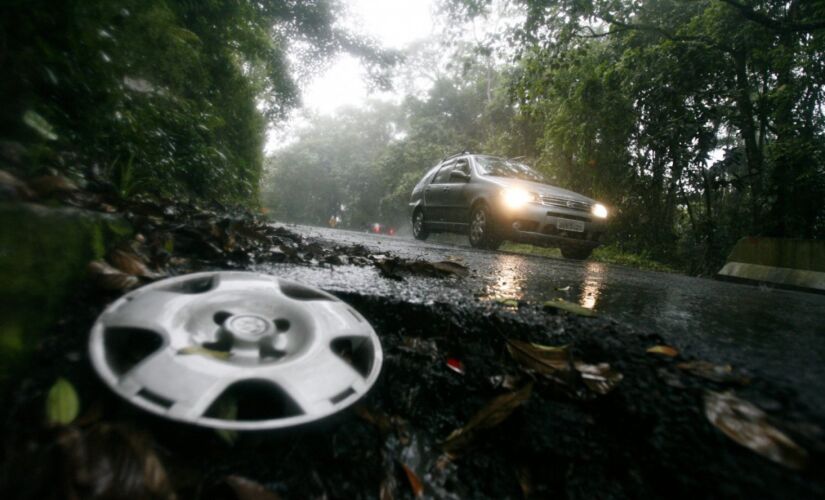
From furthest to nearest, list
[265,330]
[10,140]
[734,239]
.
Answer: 1. [734,239]
2. [10,140]
3. [265,330]

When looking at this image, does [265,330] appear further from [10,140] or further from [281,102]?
[281,102]

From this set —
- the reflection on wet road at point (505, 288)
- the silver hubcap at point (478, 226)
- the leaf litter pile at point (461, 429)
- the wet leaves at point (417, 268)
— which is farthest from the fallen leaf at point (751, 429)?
the silver hubcap at point (478, 226)

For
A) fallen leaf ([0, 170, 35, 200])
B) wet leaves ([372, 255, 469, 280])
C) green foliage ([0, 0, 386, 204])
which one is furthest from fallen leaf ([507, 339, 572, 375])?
green foliage ([0, 0, 386, 204])

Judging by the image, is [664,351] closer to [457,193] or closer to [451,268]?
[451,268]

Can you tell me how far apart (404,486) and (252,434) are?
365 mm

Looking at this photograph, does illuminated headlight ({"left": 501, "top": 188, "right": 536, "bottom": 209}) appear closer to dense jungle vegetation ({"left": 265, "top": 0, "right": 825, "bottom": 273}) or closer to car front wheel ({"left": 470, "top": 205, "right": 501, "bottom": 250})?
car front wheel ({"left": 470, "top": 205, "right": 501, "bottom": 250})

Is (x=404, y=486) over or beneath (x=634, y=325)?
beneath

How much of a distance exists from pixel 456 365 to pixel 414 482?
36cm

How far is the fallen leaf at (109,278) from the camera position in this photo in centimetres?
108

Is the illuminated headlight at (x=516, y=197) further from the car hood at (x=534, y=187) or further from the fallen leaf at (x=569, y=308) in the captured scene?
the fallen leaf at (x=569, y=308)

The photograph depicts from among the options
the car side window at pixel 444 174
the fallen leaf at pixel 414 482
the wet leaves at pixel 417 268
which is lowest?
the fallen leaf at pixel 414 482

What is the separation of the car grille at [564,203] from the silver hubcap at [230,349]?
4.74 m

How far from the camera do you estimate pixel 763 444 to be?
2.47 ft

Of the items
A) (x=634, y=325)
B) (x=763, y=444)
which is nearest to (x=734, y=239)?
(x=634, y=325)
